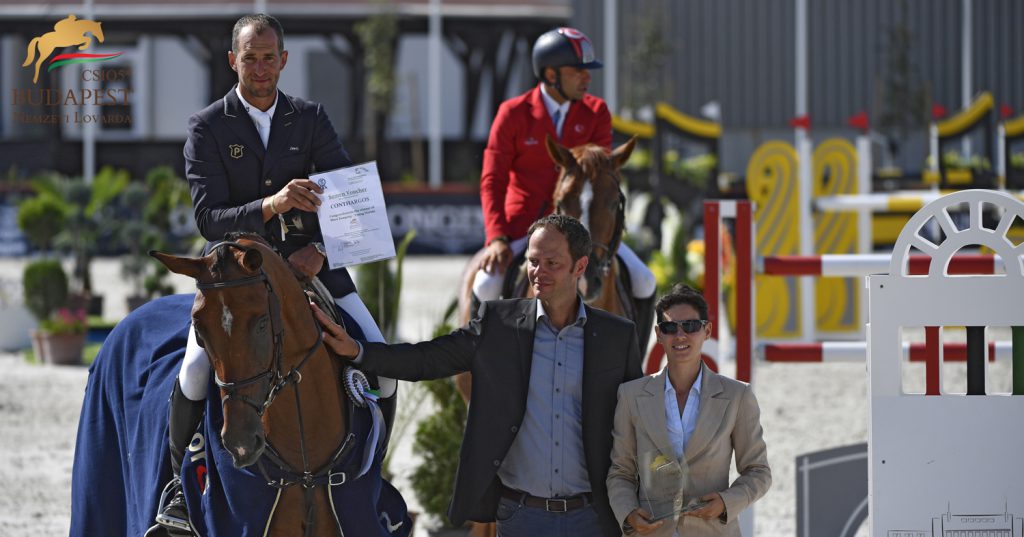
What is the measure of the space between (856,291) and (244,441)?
953 centimetres

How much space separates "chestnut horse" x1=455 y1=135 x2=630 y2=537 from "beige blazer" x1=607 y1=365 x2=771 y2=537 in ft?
5.41

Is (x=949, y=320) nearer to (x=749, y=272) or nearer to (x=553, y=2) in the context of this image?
(x=749, y=272)

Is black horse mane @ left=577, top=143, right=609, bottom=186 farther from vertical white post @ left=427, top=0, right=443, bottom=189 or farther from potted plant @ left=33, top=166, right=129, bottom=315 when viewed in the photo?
vertical white post @ left=427, top=0, right=443, bottom=189

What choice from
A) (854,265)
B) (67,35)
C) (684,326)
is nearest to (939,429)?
(684,326)

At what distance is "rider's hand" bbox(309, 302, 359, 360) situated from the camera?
3.61 metres

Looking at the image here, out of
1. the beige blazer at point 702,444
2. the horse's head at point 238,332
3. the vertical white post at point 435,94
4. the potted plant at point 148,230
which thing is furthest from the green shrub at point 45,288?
the vertical white post at point 435,94

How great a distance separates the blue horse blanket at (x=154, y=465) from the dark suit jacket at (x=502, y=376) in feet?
0.85

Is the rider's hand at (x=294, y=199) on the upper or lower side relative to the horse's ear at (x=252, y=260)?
upper

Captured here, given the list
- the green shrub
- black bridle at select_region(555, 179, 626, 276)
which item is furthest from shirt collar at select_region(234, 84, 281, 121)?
the green shrub

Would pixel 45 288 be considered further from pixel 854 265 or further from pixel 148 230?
pixel 854 265

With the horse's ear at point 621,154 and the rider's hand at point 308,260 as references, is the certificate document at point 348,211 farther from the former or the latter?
the horse's ear at point 621,154

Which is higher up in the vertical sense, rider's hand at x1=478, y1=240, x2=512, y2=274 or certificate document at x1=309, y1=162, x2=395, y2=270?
certificate document at x1=309, y1=162, x2=395, y2=270

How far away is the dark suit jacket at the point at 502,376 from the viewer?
357 centimetres

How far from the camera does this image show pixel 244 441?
3.10m
